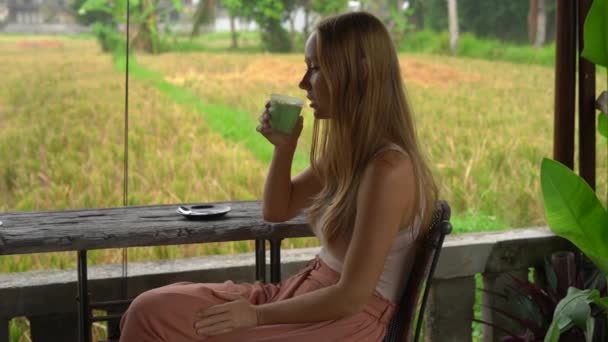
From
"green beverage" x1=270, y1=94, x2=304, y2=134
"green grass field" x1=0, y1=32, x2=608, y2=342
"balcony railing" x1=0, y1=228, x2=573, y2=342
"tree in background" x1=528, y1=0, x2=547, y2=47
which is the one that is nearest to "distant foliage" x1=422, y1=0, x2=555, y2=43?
"tree in background" x1=528, y1=0, x2=547, y2=47

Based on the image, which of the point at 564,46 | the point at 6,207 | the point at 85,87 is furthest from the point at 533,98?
the point at 6,207

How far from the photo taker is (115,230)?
1733mm

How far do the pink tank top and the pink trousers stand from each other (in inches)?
0.7

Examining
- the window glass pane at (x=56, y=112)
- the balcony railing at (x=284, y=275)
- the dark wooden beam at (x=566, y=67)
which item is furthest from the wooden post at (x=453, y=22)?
the window glass pane at (x=56, y=112)

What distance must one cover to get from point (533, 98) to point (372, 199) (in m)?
2.59

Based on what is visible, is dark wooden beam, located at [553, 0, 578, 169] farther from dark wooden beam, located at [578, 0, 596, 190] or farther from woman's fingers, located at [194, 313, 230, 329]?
woman's fingers, located at [194, 313, 230, 329]

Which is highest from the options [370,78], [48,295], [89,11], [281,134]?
[89,11]

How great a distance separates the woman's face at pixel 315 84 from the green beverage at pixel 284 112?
0.06 meters

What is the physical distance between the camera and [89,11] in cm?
307

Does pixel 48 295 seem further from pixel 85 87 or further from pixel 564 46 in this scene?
pixel 564 46

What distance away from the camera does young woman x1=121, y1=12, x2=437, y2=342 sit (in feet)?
4.68

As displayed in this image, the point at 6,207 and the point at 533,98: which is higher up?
the point at 533,98

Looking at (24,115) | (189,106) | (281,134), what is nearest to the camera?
(281,134)

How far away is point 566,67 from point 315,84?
119cm
